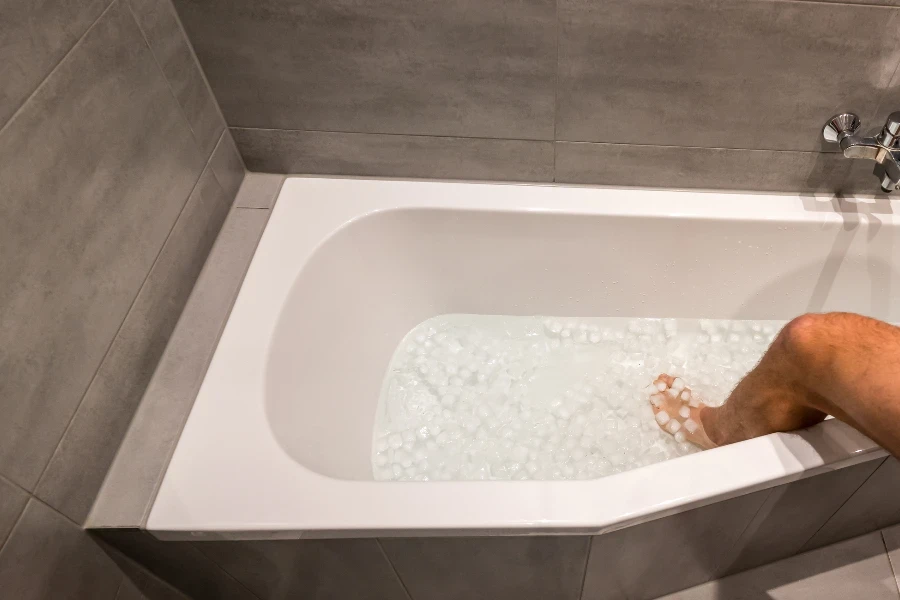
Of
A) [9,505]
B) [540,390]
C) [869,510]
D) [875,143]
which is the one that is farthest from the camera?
[540,390]

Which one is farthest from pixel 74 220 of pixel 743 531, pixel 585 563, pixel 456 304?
pixel 743 531

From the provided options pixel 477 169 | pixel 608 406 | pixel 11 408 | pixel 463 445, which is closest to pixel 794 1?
pixel 477 169

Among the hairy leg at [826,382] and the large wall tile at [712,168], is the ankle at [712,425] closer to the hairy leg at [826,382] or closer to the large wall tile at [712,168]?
the hairy leg at [826,382]

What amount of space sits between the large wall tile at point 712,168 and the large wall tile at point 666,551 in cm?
60

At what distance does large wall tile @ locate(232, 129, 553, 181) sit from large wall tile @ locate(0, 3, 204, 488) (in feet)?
0.80

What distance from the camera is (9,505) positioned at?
0.67 metres

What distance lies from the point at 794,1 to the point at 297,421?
102 centimetres

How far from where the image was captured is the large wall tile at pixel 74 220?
682mm

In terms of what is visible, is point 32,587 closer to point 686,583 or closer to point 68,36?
point 68,36

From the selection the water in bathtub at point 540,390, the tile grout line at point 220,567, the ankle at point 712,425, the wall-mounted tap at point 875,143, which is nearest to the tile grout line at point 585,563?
the water in bathtub at point 540,390

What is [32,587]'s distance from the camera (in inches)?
27.4

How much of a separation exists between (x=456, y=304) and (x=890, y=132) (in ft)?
2.77

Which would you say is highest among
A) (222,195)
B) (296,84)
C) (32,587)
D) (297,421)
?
(296,84)

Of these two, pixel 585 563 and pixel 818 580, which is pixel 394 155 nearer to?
pixel 585 563
